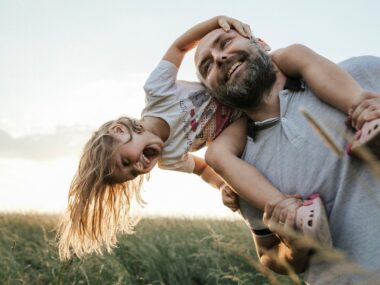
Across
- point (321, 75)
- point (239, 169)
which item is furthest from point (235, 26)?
point (239, 169)

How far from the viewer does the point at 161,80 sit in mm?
2904

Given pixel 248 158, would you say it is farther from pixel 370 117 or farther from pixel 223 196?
pixel 370 117

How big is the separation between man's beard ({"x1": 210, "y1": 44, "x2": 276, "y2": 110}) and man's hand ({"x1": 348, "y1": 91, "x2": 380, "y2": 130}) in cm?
50

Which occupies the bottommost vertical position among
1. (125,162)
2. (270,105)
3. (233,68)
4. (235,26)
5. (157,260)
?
(157,260)

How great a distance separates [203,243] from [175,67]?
365 cm

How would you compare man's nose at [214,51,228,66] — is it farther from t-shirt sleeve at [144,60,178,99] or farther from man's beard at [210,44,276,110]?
t-shirt sleeve at [144,60,178,99]

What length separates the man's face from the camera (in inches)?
91.0

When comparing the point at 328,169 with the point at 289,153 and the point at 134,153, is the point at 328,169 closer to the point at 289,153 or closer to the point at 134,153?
the point at 289,153

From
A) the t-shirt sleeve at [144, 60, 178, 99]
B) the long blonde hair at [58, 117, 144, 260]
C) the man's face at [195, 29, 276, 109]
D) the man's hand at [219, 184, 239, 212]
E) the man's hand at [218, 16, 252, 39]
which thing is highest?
the man's hand at [218, 16, 252, 39]

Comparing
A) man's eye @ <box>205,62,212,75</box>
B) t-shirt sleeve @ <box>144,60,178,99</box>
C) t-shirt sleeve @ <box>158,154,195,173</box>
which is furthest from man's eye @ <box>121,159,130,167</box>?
man's eye @ <box>205,62,212,75</box>

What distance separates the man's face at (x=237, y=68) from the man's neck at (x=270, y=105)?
24 millimetres

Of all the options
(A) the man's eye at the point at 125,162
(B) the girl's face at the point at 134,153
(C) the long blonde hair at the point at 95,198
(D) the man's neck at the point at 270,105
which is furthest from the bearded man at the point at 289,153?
(C) the long blonde hair at the point at 95,198

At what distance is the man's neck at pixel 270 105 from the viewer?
2.30 meters

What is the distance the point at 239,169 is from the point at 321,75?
21.1 inches
